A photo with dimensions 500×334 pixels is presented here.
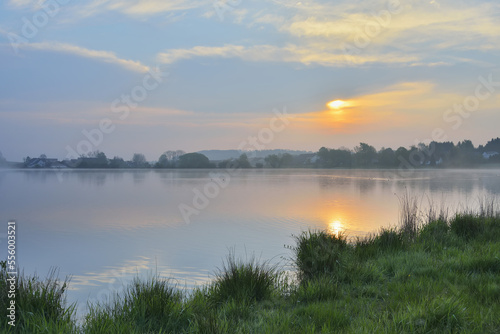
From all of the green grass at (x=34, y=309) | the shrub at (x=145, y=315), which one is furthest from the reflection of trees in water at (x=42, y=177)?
the shrub at (x=145, y=315)

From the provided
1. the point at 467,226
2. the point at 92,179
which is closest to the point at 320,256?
the point at 467,226

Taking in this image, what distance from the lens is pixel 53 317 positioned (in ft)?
13.8

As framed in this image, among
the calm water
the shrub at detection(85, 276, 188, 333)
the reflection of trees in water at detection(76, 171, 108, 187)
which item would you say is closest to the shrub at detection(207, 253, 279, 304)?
the shrub at detection(85, 276, 188, 333)

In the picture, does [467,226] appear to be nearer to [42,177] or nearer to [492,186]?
[492,186]

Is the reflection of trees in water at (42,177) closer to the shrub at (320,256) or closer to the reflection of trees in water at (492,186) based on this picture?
the reflection of trees in water at (492,186)

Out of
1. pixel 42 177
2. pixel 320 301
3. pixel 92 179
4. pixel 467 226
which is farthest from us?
pixel 42 177

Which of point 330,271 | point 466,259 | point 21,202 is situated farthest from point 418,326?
point 21,202

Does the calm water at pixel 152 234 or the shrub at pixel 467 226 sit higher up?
the shrub at pixel 467 226

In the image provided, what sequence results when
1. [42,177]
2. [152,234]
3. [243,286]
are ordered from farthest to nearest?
[42,177], [152,234], [243,286]

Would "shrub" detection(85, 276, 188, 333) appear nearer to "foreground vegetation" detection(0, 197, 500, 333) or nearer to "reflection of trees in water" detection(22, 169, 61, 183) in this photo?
"foreground vegetation" detection(0, 197, 500, 333)

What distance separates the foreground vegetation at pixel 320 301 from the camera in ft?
12.4

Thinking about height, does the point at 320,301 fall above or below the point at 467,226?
below

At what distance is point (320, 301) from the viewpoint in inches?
186

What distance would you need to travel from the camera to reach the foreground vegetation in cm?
377
